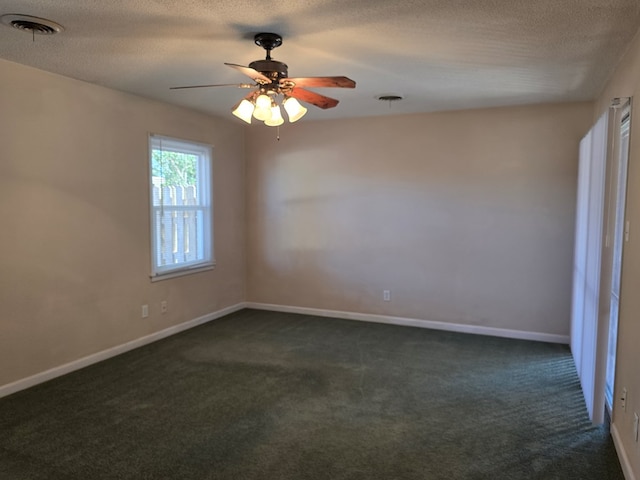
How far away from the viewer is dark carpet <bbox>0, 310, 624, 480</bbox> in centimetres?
246

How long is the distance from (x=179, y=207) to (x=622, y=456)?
4.28 meters

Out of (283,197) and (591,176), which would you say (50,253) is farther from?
(591,176)

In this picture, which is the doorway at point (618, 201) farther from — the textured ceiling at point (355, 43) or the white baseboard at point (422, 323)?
the white baseboard at point (422, 323)

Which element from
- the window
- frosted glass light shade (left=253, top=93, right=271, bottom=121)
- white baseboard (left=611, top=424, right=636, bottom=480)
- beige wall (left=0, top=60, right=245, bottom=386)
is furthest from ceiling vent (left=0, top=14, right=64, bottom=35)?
white baseboard (left=611, top=424, right=636, bottom=480)

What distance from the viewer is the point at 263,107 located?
8.79 feet

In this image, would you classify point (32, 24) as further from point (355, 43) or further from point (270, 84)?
point (355, 43)

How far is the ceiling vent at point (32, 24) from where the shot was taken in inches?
98.9

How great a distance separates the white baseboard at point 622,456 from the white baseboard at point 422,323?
6.54 ft

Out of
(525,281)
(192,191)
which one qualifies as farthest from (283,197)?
(525,281)

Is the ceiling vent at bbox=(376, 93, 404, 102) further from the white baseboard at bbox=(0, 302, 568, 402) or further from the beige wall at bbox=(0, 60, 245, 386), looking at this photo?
the white baseboard at bbox=(0, 302, 568, 402)

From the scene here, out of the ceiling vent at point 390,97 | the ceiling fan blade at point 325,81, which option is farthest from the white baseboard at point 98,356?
the ceiling vent at point 390,97

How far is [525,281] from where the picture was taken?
4.74m

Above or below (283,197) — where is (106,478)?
below

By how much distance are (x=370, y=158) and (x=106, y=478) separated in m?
4.03
